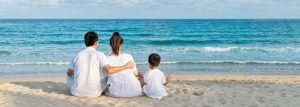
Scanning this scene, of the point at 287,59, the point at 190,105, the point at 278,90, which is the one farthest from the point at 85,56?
the point at 287,59

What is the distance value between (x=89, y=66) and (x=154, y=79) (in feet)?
3.84

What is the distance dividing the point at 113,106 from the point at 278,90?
12.9ft

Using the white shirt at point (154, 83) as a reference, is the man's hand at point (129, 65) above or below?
above

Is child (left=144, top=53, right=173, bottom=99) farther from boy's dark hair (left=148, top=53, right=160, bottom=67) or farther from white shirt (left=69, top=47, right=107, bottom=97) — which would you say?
white shirt (left=69, top=47, right=107, bottom=97)

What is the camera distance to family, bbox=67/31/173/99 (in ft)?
14.1

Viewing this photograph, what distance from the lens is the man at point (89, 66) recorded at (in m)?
4.26

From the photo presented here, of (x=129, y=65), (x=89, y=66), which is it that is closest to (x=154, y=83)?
(x=129, y=65)

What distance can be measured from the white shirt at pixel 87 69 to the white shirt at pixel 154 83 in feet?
2.85

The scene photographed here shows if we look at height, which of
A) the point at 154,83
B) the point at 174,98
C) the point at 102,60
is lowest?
the point at 174,98

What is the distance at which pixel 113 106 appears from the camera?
4.26 metres

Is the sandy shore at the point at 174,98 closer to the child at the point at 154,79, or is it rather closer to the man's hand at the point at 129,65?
the child at the point at 154,79

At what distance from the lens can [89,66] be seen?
433 centimetres

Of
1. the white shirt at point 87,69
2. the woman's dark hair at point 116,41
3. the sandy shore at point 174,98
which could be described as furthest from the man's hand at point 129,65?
the sandy shore at point 174,98

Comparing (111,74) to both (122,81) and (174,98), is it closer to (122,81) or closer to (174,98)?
(122,81)
